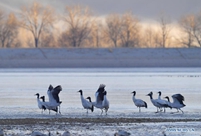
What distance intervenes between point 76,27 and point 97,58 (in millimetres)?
27519

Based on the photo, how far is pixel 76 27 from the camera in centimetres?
10238

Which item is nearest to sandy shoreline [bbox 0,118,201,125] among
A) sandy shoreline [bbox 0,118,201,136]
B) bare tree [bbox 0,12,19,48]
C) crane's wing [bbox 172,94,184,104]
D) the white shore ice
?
sandy shoreline [bbox 0,118,201,136]

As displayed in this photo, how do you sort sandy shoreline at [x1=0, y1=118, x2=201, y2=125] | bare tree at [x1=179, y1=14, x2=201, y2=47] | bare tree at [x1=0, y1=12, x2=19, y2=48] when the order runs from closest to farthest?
sandy shoreline at [x1=0, y1=118, x2=201, y2=125] → bare tree at [x1=179, y1=14, x2=201, y2=47] → bare tree at [x1=0, y1=12, x2=19, y2=48]

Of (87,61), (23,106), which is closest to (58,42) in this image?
(87,61)

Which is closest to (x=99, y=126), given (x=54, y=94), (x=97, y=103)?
(x=97, y=103)

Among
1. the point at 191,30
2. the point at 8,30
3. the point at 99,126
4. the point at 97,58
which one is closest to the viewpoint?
the point at 99,126

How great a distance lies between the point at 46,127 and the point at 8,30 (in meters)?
84.9

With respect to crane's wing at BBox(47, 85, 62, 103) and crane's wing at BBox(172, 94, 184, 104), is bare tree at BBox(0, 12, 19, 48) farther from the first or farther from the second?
crane's wing at BBox(172, 94, 184, 104)

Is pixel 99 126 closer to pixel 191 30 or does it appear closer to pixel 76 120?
pixel 76 120

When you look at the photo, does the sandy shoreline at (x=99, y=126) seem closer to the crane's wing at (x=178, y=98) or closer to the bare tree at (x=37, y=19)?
the crane's wing at (x=178, y=98)

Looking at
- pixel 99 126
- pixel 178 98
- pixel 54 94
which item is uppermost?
pixel 54 94

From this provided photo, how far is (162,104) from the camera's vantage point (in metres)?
22.5

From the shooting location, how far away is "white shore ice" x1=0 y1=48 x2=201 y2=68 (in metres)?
72.3

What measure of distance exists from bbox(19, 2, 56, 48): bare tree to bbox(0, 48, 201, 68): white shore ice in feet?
79.9
